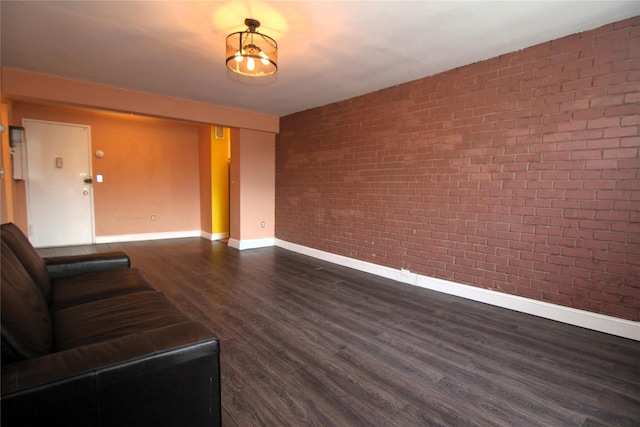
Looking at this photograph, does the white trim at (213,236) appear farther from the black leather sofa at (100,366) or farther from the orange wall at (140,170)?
the black leather sofa at (100,366)

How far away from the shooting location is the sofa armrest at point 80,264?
2.34m

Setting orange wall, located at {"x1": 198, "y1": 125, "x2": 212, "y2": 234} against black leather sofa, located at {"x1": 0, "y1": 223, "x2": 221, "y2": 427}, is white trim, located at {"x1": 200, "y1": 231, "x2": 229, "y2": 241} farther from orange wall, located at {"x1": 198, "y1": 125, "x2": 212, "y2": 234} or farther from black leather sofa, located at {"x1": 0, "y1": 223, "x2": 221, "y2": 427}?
black leather sofa, located at {"x1": 0, "y1": 223, "x2": 221, "y2": 427}

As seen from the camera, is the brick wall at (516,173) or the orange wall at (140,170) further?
the orange wall at (140,170)

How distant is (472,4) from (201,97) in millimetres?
3742

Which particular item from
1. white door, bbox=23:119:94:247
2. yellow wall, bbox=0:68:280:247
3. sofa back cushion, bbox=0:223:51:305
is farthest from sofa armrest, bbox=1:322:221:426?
white door, bbox=23:119:94:247

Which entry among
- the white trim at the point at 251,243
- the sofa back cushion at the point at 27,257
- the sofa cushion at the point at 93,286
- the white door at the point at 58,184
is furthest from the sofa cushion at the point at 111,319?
the white door at the point at 58,184

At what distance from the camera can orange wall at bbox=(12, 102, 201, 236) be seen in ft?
18.6

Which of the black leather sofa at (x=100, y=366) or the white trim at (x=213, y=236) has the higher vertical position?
the black leather sofa at (x=100, y=366)

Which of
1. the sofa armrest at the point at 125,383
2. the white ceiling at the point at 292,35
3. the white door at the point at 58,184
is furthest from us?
the white door at the point at 58,184

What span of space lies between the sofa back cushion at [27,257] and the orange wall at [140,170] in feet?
13.7

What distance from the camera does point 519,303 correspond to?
297cm

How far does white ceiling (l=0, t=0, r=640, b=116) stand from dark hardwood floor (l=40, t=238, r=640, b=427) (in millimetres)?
2512

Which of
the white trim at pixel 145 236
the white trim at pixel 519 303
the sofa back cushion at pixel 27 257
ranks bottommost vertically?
the white trim at pixel 519 303

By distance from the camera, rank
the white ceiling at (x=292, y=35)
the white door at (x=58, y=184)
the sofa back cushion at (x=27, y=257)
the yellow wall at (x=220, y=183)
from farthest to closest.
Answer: the yellow wall at (x=220, y=183) < the white door at (x=58, y=184) < the white ceiling at (x=292, y=35) < the sofa back cushion at (x=27, y=257)
